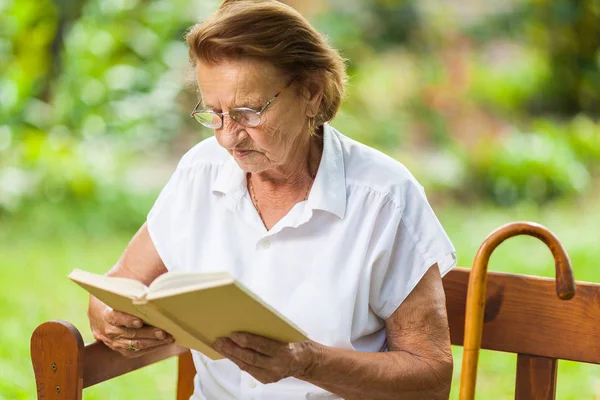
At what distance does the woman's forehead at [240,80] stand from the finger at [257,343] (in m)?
0.54

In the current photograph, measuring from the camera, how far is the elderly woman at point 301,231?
6.30 ft

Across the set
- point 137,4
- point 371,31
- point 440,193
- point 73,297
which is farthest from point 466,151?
point 73,297

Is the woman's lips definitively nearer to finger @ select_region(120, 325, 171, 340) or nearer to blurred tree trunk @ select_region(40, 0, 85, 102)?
finger @ select_region(120, 325, 171, 340)

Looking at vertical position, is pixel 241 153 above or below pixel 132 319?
above

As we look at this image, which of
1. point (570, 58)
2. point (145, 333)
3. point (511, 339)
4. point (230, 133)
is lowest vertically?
point (570, 58)

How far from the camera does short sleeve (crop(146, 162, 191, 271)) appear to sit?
2.17 meters

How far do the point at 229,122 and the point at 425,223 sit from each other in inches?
19.2

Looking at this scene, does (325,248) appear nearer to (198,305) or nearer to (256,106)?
(256,106)

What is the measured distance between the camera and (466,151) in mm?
7855

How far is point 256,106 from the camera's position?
1.94 m

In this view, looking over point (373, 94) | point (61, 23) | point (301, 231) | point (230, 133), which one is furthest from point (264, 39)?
point (373, 94)

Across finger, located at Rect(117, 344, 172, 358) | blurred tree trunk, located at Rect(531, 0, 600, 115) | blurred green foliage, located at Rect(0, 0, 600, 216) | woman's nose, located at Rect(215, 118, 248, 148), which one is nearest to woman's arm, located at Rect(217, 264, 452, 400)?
finger, located at Rect(117, 344, 172, 358)

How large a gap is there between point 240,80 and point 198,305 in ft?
1.84

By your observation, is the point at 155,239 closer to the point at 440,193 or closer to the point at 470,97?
the point at 440,193
